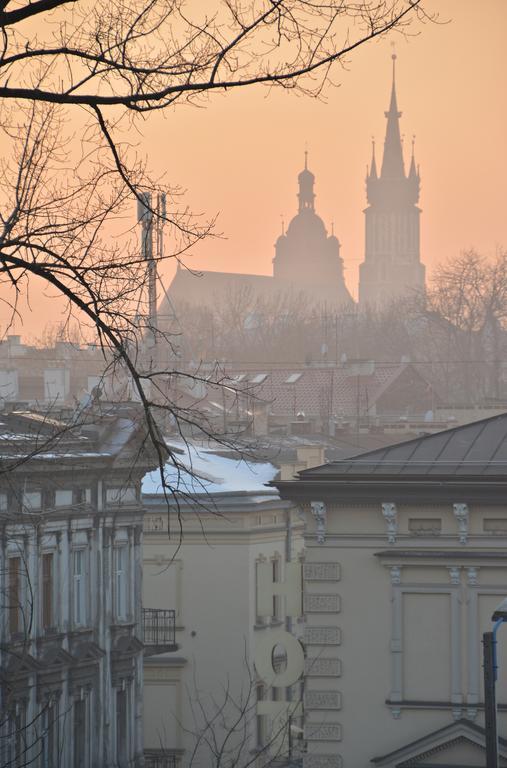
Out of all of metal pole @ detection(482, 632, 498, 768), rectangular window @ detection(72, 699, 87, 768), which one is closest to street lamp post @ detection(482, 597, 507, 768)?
metal pole @ detection(482, 632, 498, 768)

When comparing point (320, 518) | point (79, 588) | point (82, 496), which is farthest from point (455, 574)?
point (82, 496)

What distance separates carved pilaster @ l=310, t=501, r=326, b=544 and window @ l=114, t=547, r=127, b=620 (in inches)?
331

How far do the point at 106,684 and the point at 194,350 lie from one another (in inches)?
4713

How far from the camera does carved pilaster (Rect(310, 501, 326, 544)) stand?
70.1ft

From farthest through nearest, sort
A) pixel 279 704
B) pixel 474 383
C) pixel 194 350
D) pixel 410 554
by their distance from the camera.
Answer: pixel 194 350 → pixel 474 383 → pixel 279 704 → pixel 410 554

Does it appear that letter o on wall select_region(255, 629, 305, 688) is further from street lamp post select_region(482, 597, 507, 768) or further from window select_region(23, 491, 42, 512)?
street lamp post select_region(482, 597, 507, 768)

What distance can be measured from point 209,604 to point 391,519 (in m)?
14.7

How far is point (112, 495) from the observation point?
97.0 ft

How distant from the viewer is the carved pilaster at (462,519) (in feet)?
69.0

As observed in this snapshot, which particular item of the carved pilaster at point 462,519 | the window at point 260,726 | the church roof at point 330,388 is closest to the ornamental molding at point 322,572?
the carved pilaster at point 462,519

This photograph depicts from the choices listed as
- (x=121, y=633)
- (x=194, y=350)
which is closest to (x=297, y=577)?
(x=121, y=633)

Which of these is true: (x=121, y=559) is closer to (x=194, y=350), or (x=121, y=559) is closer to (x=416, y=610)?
(x=416, y=610)

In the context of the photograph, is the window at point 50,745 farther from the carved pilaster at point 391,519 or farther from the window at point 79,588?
the carved pilaster at point 391,519

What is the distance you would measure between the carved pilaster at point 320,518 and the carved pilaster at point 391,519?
640 millimetres
